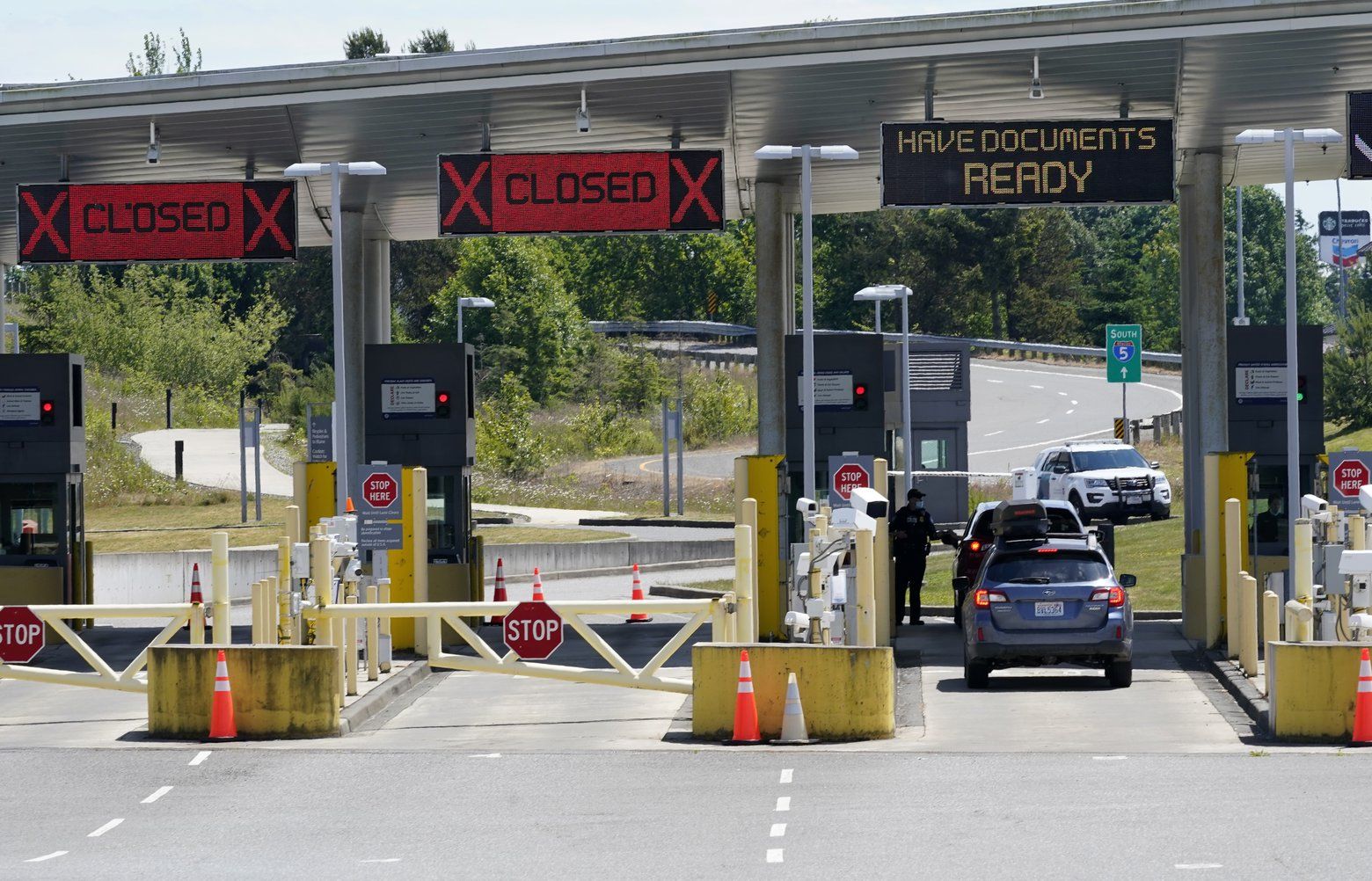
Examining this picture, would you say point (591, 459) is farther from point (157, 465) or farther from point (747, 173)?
point (747, 173)

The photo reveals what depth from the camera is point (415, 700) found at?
65.0 ft

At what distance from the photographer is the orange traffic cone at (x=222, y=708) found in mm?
16562

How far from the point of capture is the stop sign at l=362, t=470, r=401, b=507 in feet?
75.4

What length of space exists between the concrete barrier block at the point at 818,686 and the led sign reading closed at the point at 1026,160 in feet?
21.2

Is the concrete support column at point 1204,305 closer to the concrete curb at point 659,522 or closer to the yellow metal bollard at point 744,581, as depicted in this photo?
the yellow metal bollard at point 744,581

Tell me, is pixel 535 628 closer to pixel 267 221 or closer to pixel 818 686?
pixel 818 686

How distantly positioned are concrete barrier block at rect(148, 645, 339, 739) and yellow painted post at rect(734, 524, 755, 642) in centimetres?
322

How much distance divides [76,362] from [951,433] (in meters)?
24.9

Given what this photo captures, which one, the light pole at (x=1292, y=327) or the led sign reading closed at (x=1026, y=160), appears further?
the light pole at (x=1292, y=327)

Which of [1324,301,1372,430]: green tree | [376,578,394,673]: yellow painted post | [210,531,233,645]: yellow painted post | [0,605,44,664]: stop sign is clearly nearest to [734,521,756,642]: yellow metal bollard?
[210,531,233,645]: yellow painted post

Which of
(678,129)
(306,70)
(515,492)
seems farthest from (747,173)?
(515,492)

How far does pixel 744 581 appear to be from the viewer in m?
16.7

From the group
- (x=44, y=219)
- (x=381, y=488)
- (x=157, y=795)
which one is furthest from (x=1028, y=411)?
(x=157, y=795)

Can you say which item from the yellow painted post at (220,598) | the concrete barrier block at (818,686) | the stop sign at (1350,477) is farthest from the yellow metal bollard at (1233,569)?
the yellow painted post at (220,598)
